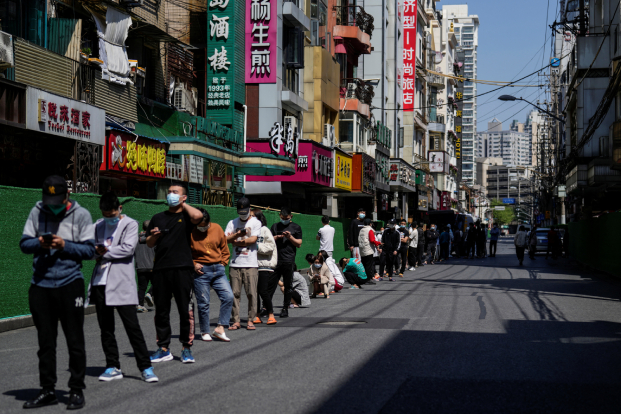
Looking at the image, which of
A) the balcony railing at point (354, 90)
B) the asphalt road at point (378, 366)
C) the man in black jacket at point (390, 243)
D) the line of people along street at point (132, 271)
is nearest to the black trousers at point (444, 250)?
the balcony railing at point (354, 90)

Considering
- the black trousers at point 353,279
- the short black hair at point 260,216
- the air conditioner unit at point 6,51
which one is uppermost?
the air conditioner unit at point 6,51

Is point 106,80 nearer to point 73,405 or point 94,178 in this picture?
point 94,178

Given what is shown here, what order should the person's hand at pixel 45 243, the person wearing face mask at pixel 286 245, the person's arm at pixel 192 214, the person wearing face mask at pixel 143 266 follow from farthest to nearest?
the person wearing face mask at pixel 143 266
the person wearing face mask at pixel 286 245
the person's arm at pixel 192 214
the person's hand at pixel 45 243

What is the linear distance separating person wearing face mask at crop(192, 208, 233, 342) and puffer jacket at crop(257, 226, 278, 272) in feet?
5.66

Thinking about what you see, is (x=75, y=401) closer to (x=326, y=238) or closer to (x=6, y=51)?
(x=6, y=51)

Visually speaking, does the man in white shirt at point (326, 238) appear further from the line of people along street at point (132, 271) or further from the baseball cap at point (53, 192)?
the baseball cap at point (53, 192)

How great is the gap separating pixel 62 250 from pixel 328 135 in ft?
107

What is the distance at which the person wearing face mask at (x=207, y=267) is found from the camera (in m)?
9.80

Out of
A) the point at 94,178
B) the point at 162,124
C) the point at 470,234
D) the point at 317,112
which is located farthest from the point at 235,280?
the point at 470,234

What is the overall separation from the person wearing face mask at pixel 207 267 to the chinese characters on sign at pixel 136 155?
9.55m

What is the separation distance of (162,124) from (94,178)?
6122 millimetres

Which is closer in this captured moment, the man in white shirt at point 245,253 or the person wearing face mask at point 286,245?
the man in white shirt at point 245,253

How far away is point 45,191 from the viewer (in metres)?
6.35

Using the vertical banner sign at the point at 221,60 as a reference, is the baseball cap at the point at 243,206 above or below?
below
